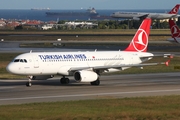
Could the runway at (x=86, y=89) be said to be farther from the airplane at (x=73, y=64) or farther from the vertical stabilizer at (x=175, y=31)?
the vertical stabilizer at (x=175, y=31)

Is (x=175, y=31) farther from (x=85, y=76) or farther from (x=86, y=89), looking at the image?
(x=86, y=89)

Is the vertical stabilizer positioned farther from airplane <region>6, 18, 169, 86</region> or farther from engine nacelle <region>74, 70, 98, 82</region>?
engine nacelle <region>74, 70, 98, 82</region>

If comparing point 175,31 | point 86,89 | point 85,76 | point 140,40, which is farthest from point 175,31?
point 86,89

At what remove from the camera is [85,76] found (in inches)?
1758

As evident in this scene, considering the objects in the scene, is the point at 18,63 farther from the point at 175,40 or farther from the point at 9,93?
the point at 175,40

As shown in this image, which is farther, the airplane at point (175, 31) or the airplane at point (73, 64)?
the airplane at point (175, 31)

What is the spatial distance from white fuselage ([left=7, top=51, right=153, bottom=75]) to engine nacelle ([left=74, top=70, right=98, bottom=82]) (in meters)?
1.05

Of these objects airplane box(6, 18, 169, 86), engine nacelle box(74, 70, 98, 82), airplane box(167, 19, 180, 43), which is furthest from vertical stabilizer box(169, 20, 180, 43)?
engine nacelle box(74, 70, 98, 82)

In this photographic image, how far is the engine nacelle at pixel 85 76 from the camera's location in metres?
44.6

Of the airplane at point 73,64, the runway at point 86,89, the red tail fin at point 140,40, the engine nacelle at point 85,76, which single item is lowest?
the runway at point 86,89

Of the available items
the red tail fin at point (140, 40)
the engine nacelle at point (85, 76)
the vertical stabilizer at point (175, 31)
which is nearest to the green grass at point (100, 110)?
the engine nacelle at point (85, 76)

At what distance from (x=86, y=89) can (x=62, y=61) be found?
3795 millimetres

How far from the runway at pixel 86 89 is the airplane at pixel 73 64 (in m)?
1.03

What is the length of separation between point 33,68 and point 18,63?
1.28m
